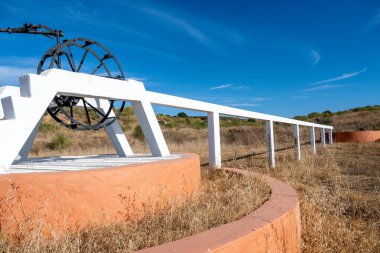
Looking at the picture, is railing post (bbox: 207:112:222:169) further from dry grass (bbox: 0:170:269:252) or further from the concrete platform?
dry grass (bbox: 0:170:269:252)

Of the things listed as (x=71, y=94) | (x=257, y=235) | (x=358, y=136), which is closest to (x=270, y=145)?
(x=71, y=94)

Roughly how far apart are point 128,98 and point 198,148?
11.8 meters

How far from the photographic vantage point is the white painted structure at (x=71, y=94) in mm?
3277

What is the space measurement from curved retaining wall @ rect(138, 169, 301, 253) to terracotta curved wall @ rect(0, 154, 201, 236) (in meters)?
1.08

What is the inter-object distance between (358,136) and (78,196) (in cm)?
2207

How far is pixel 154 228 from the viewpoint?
297 centimetres

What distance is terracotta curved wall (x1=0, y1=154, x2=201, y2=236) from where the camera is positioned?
2791 mm

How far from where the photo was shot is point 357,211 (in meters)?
5.09

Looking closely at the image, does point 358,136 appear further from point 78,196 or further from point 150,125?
point 78,196

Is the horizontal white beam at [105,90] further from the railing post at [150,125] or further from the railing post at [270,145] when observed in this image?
the railing post at [270,145]

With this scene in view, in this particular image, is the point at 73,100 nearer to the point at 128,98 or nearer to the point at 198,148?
the point at 128,98

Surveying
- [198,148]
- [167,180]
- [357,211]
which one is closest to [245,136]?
[198,148]

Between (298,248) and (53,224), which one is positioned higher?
(53,224)

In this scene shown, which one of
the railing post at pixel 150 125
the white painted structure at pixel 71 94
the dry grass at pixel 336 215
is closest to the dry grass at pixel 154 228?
the dry grass at pixel 336 215
